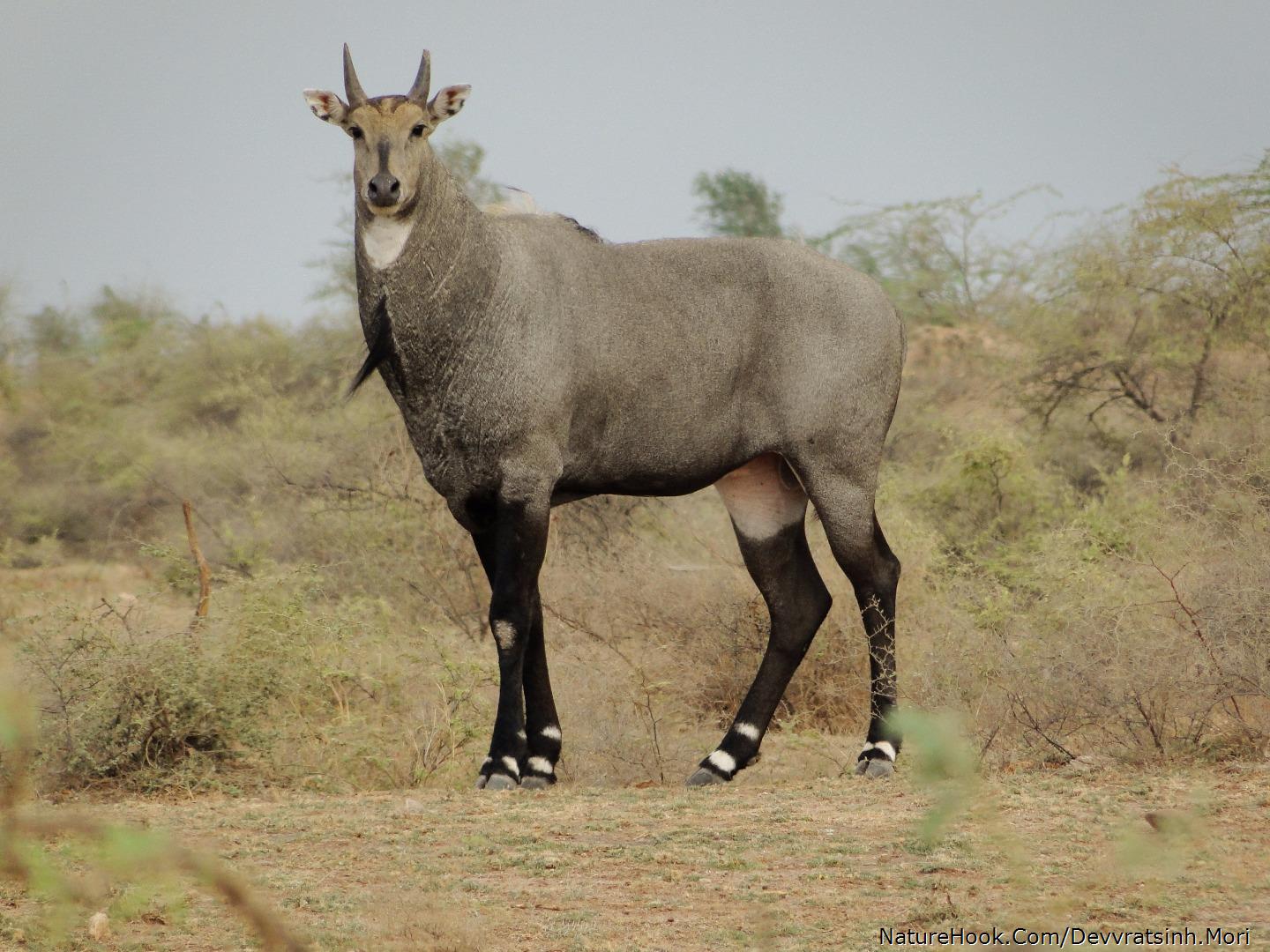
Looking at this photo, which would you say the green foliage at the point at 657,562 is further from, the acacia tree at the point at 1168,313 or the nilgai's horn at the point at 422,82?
the nilgai's horn at the point at 422,82

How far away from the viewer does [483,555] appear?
6.68m

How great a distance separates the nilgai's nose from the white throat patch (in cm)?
21

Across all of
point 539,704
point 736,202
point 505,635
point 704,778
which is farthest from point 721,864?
point 736,202

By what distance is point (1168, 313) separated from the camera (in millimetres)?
13961

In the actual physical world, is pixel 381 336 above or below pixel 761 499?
above

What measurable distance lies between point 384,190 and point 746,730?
117 inches

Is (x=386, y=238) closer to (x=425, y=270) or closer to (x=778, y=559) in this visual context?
(x=425, y=270)

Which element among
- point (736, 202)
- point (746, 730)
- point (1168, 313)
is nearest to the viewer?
point (746, 730)

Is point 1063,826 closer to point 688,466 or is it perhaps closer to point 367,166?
point 688,466

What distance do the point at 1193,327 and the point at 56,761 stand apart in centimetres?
1044

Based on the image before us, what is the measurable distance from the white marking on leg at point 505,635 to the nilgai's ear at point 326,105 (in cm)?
220

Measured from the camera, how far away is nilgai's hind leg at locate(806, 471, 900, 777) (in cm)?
709

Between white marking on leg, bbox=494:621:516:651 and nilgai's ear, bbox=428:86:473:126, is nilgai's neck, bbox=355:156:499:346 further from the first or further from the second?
white marking on leg, bbox=494:621:516:651

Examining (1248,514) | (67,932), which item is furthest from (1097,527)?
(67,932)
